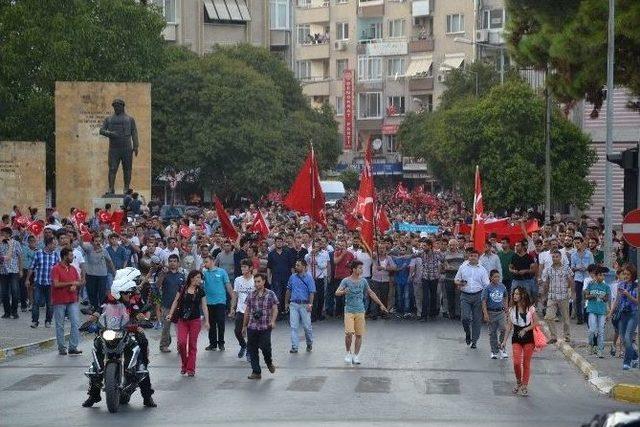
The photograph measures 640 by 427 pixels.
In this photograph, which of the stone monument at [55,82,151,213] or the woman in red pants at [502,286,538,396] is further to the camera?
the stone monument at [55,82,151,213]

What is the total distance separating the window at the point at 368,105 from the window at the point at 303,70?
4.52m

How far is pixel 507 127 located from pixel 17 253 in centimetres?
2871

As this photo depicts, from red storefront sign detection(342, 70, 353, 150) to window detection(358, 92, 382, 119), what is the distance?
2.30 metres

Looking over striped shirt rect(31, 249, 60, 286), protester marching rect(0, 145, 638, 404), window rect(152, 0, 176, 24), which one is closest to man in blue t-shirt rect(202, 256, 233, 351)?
protester marching rect(0, 145, 638, 404)

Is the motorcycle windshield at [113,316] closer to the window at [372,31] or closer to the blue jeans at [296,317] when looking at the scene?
the blue jeans at [296,317]

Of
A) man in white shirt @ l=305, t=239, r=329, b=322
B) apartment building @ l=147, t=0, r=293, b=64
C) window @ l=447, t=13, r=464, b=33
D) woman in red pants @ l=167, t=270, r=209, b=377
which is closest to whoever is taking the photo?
woman in red pants @ l=167, t=270, r=209, b=377

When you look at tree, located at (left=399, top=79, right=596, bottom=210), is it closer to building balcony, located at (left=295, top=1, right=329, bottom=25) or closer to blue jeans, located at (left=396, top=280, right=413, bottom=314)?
blue jeans, located at (left=396, top=280, right=413, bottom=314)

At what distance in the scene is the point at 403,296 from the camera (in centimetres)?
3359

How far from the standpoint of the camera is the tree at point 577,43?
1091 inches

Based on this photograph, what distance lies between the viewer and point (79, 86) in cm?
5141

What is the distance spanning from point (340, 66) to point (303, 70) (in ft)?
10.0

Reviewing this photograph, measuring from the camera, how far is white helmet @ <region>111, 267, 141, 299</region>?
62.7 ft

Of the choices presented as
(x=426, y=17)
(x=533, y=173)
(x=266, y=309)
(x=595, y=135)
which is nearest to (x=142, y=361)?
(x=266, y=309)

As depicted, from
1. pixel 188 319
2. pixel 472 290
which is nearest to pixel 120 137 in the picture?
pixel 472 290
